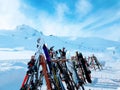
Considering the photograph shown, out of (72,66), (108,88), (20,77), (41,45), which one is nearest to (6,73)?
(20,77)

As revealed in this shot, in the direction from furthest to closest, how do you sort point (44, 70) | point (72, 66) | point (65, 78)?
point (72, 66) → point (65, 78) → point (44, 70)

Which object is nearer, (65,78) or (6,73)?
(65,78)

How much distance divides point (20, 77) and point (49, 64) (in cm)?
1283

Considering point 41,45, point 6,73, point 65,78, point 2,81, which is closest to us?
point 41,45

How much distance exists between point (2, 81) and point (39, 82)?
33.7 ft

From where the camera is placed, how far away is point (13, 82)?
21672 mm

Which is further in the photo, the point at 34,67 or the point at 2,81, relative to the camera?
the point at 2,81

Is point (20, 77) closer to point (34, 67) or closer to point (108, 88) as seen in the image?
point (108, 88)

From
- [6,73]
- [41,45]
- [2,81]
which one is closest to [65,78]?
[41,45]

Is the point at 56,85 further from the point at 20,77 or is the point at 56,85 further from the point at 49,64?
the point at 20,77

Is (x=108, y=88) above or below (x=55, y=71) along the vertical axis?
below

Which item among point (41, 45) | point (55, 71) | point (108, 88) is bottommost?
point (108, 88)

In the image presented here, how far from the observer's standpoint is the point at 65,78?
42.4 feet

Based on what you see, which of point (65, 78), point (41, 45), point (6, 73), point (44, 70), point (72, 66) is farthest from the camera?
point (6, 73)
